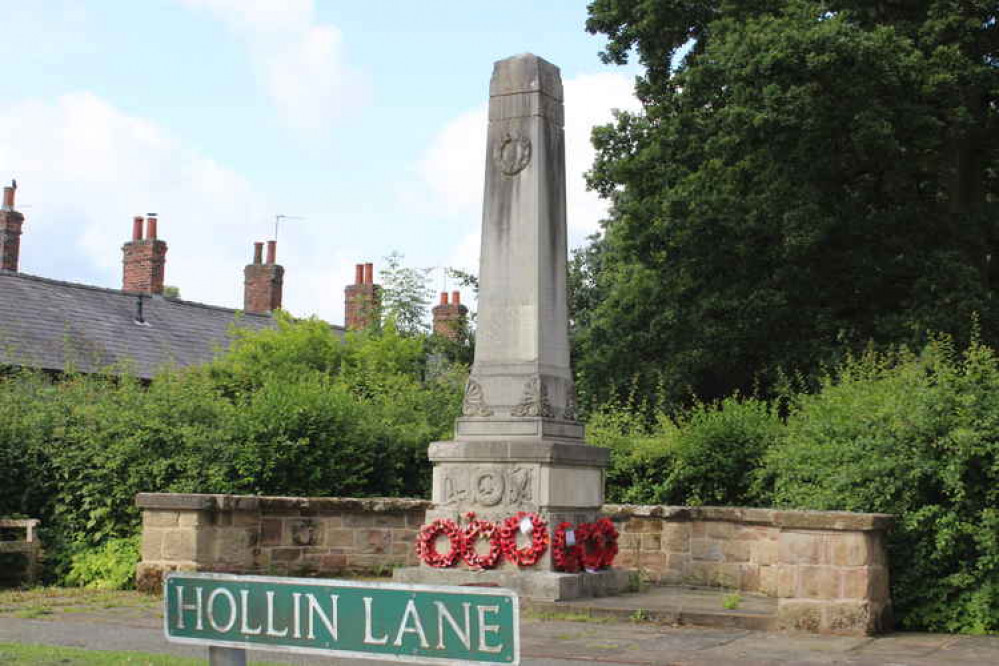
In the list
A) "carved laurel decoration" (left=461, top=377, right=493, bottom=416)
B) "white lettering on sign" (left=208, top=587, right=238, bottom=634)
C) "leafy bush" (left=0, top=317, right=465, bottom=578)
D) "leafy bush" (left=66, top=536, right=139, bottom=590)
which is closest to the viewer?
"white lettering on sign" (left=208, top=587, right=238, bottom=634)

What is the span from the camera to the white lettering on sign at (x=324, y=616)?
4230mm

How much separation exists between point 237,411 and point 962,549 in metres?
8.53

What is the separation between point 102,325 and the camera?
114ft

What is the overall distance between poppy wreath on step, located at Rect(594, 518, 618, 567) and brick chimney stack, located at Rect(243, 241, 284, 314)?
98.5 ft

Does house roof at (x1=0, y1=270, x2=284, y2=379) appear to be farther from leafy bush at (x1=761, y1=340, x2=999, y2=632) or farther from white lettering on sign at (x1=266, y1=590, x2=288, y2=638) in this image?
white lettering on sign at (x1=266, y1=590, x2=288, y2=638)

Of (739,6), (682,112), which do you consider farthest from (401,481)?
(739,6)

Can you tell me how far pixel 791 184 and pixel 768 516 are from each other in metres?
10.1

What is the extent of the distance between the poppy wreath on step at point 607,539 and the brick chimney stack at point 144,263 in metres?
27.8

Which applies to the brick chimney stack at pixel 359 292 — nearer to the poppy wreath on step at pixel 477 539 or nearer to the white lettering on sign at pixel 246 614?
the poppy wreath on step at pixel 477 539

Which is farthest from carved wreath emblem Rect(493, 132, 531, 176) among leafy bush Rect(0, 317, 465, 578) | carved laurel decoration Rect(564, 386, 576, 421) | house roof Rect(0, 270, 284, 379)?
house roof Rect(0, 270, 284, 379)

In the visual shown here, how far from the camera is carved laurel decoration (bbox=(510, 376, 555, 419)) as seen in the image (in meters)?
11.9

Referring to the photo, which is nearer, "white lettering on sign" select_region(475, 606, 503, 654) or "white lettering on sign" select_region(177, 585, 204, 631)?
"white lettering on sign" select_region(475, 606, 503, 654)

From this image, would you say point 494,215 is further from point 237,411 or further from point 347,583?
point 347,583

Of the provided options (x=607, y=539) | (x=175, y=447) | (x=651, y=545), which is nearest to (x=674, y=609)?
(x=607, y=539)
